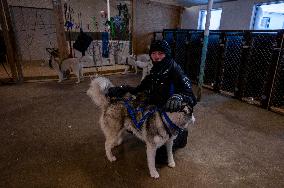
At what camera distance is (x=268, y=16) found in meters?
8.30

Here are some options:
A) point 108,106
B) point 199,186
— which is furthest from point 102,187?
point 199,186

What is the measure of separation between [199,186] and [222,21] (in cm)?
890

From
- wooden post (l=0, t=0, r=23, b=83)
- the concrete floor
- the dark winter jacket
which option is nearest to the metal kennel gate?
the concrete floor

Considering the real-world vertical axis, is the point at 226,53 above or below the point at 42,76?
above

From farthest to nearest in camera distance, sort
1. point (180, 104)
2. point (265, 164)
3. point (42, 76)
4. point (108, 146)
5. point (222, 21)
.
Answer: point (222, 21)
point (42, 76)
point (265, 164)
point (108, 146)
point (180, 104)

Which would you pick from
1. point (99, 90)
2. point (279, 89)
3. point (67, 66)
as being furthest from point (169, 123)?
point (67, 66)

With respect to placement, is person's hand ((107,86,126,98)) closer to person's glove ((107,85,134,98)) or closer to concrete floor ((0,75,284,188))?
person's glove ((107,85,134,98))

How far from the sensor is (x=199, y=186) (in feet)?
8.27

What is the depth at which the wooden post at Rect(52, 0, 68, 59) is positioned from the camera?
707 cm

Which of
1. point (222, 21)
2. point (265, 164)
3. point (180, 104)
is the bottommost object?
point (265, 164)

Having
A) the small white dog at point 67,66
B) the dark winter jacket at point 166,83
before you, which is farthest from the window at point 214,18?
the dark winter jacket at point 166,83

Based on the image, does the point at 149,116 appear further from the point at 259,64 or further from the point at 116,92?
the point at 259,64

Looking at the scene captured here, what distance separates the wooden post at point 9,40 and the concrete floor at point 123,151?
7.09ft

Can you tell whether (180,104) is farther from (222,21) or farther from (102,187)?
(222,21)
